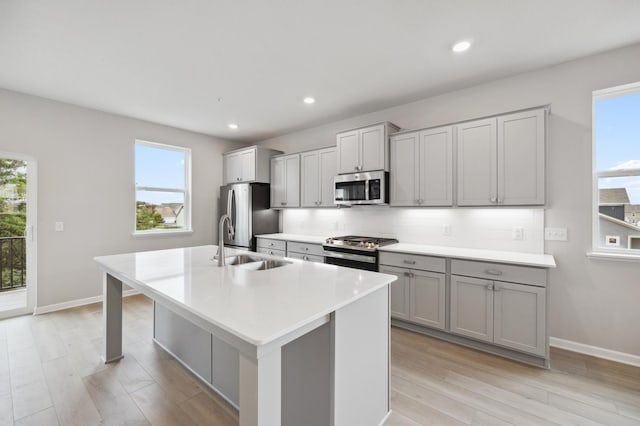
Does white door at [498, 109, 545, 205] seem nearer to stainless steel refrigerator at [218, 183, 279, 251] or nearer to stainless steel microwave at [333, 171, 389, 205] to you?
stainless steel microwave at [333, 171, 389, 205]

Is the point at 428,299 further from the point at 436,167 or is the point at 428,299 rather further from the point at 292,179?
the point at 292,179

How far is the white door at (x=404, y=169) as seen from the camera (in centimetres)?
329

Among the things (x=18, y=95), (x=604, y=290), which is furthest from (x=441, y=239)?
(x=18, y=95)

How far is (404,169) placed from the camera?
133 inches

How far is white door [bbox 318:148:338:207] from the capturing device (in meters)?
4.19

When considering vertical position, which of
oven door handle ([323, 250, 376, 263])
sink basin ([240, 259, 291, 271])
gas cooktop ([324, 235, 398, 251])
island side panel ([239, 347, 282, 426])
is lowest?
island side panel ([239, 347, 282, 426])

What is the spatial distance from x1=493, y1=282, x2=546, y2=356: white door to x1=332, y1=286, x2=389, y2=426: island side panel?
139cm

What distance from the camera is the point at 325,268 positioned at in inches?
81.3

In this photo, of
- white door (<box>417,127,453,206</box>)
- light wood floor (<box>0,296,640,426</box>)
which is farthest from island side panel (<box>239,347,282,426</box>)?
Result: white door (<box>417,127,453,206</box>)

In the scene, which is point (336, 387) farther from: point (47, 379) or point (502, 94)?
point (502, 94)

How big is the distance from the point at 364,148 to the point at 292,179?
154 centimetres

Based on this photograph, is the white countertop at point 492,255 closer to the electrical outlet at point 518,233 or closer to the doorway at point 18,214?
the electrical outlet at point 518,233

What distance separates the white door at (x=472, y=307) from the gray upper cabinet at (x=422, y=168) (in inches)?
34.8

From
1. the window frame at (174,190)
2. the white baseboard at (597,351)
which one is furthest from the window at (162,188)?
the white baseboard at (597,351)
